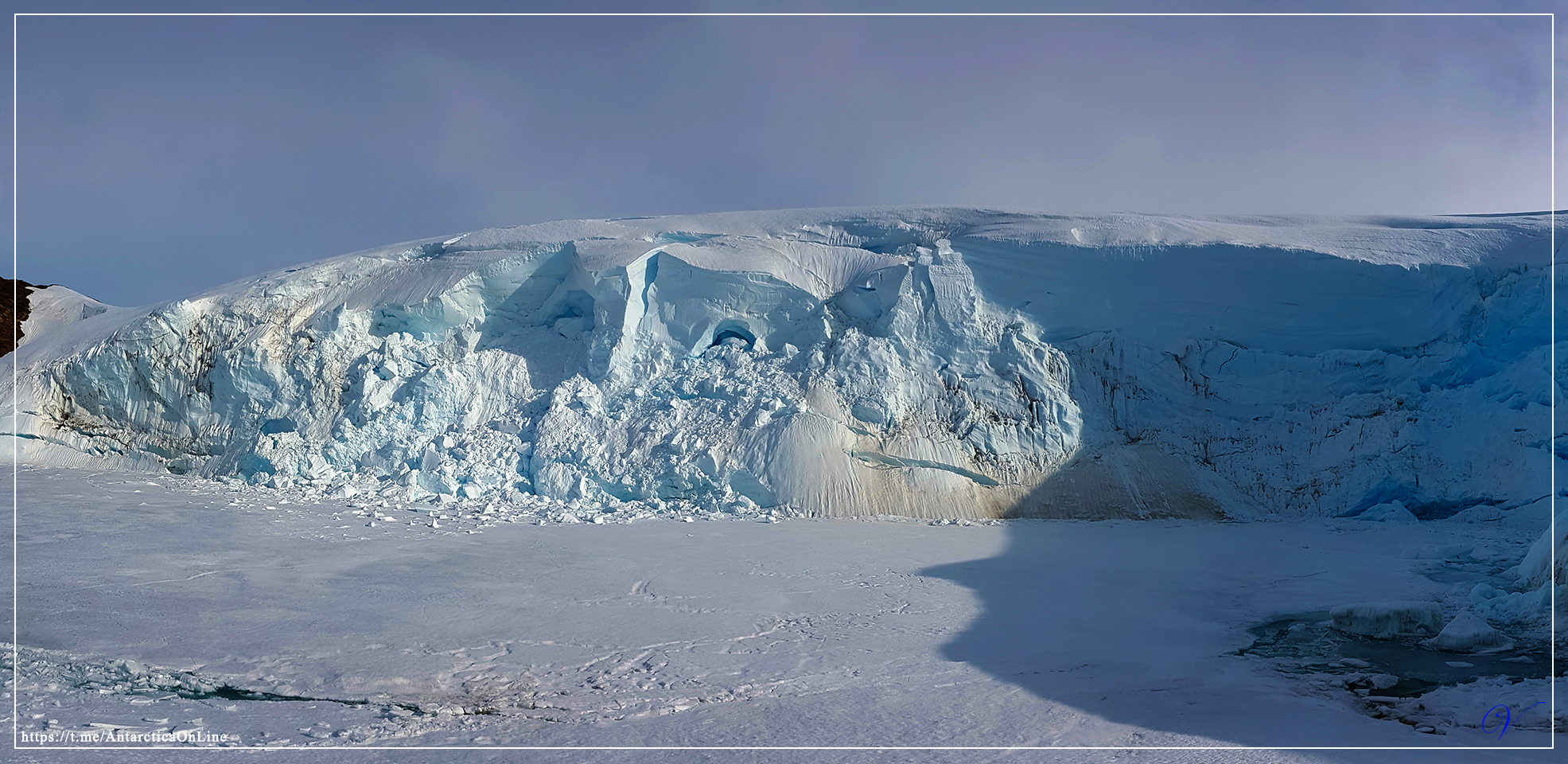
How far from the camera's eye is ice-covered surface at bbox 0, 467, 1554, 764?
356 cm

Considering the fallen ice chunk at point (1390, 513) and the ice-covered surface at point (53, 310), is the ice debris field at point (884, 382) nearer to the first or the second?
the fallen ice chunk at point (1390, 513)

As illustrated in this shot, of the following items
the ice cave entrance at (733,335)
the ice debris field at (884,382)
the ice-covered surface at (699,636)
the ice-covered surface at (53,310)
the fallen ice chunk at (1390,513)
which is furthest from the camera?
the ice-covered surface at (53,310)

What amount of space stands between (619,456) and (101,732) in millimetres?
6246

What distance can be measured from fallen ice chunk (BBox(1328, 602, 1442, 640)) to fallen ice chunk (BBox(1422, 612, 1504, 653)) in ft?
0.51

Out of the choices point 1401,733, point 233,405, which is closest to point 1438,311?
point 1401,733

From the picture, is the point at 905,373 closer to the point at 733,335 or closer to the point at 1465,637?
the point at 733,335

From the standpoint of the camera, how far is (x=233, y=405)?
11141 mm

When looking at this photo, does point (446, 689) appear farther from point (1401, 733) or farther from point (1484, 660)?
point (1484, 660)

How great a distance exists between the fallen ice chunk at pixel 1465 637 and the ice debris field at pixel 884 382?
3597mm
